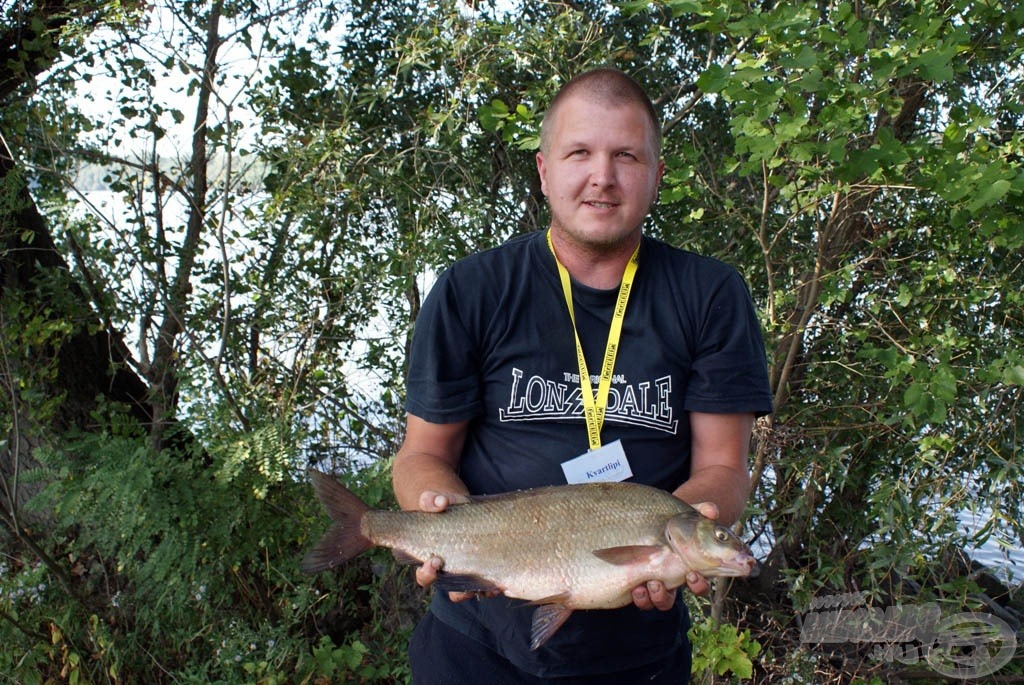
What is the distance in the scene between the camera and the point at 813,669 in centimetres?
478

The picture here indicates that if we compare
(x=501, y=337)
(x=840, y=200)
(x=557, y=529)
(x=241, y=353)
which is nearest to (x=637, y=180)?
(x=501, y=337)

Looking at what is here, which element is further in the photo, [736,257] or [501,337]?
[736,257]

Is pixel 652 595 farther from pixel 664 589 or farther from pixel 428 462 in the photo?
pixel 428 462

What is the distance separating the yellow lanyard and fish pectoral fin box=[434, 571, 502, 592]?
18.4 inches

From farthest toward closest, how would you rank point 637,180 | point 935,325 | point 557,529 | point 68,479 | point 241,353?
point 241,353 → point 68,479 → point 935,325 → point 637,180 → point 557,529

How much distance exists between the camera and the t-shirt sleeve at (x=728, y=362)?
264 cm

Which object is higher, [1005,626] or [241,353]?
[241,353]

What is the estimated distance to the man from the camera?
2.65m

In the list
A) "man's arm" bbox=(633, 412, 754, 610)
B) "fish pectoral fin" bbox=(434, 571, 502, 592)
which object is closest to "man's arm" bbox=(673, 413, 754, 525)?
"man's arm" bbox=(633, 412, 754, 610)

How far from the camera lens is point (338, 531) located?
9.00 ft

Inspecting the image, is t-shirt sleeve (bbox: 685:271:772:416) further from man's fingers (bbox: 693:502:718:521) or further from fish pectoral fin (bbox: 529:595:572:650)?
fish pectoral fin (bbox: 529:595:572:650)

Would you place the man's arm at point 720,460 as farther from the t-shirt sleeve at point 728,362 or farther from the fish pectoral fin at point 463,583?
the fish pectoral fin at point 463,583

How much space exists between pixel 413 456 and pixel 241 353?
2981 mm

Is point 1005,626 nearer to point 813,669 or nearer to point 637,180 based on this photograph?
point 813,669
